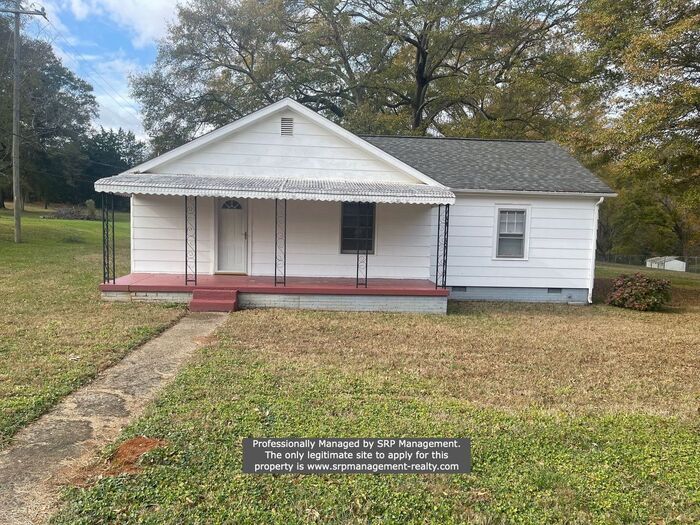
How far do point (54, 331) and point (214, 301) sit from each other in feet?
9.41

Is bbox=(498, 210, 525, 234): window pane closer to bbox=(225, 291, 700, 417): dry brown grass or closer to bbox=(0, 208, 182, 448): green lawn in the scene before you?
bbox=(225, 291, 700, 417): dry brown grass

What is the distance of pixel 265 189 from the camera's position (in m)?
9.27

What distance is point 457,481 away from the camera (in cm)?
321

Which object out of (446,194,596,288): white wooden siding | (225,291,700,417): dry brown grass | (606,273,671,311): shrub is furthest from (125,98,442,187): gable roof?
(606,273,671,311): shrub

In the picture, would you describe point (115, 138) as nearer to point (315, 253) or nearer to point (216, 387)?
point (315, 253)

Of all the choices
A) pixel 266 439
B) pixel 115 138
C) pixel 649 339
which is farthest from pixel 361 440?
pixel 115 138

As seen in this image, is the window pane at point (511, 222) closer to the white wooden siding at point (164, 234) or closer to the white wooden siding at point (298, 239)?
the white wooden siding at point (298, 239)

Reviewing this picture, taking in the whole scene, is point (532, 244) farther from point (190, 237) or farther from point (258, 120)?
point (190, 237)

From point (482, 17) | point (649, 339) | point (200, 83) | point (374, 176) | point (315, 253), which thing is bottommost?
point (649, 339)

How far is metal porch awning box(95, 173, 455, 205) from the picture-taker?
9.12m

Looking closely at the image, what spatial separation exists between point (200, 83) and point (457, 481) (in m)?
25.7

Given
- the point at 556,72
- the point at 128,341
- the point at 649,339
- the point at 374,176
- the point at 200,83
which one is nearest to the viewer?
the point at 128,341

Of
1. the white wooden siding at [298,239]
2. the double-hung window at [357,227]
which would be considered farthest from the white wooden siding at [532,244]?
the double-hung window at [357,227]

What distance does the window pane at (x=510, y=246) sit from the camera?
11758mm
